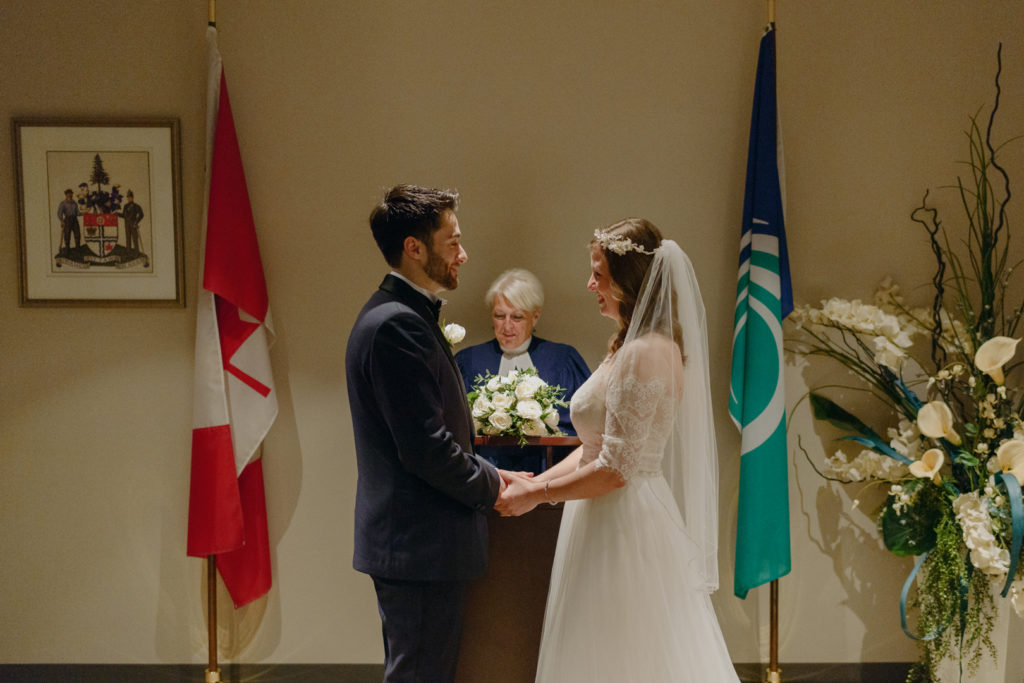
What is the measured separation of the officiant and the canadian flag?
903 mm

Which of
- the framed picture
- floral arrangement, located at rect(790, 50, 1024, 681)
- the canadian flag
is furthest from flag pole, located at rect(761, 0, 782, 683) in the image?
the framed picture

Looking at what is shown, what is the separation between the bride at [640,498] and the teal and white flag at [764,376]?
84 cm

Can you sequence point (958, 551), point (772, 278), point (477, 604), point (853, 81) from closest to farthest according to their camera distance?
point (477, 604)
point (958, 551)
point (772, 278)
point (853, 81)

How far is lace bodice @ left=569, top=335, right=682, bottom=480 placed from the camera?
209 cm

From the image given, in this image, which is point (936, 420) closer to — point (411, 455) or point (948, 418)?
point (948, 418)

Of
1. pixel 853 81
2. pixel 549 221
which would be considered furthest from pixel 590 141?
pixel 853 81

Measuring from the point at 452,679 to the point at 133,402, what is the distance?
203cm

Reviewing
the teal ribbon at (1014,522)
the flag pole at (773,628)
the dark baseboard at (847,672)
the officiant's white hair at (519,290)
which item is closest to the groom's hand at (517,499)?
the officiant's white hair at (519,290)

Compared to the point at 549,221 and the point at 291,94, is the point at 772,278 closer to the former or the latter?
the point at 549,221

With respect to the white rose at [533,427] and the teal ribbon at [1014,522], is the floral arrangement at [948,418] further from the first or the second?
the white rose at [533,427]

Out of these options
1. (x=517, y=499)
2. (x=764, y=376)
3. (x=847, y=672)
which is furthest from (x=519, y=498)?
(x=847, y=672)

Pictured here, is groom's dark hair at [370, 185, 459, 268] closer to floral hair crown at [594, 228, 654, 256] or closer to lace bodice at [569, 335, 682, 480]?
floral hair crown at [594, 228, 654, 256]

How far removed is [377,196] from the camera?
3.28m

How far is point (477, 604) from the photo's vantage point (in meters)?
2.35
